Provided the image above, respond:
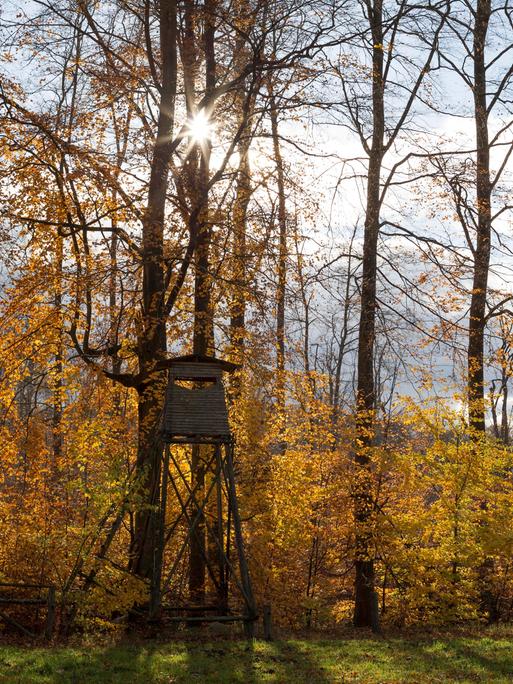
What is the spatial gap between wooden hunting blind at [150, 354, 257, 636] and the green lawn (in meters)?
0.92

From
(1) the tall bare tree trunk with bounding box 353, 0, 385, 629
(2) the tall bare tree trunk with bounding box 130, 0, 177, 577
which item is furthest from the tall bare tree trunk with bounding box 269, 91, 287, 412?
(2) the tall bare tree trunk with bounding box 130, 0, 177, 577

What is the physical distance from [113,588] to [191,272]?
5.78m

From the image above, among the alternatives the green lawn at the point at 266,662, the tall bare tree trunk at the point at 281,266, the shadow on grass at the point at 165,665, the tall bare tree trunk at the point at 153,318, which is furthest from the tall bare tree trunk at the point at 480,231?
the shadow on grass at the point at 165,665

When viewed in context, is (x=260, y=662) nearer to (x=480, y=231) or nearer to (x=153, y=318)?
(x=153, y=318)

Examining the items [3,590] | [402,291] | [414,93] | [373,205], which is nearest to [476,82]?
[414,93]

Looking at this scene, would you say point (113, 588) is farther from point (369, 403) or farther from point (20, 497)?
point (369, 403)

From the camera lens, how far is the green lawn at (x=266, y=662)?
7641mm

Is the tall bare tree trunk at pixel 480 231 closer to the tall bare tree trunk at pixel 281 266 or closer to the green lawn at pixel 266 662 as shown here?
the tall bare tree trunk at pixel 281 266

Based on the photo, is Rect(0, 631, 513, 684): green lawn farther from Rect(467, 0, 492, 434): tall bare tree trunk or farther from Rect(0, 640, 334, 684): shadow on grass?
Rect(467, 0, 492, 434): tall bare tree trunk

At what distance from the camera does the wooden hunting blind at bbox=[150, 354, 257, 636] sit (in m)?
10.3

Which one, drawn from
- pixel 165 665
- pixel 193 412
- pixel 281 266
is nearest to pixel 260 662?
pixel 165 665

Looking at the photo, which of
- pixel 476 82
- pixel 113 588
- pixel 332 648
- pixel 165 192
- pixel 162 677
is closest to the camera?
pixel 162 677

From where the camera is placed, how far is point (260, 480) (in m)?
13.2

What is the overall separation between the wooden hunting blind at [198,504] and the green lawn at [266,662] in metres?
0.92
